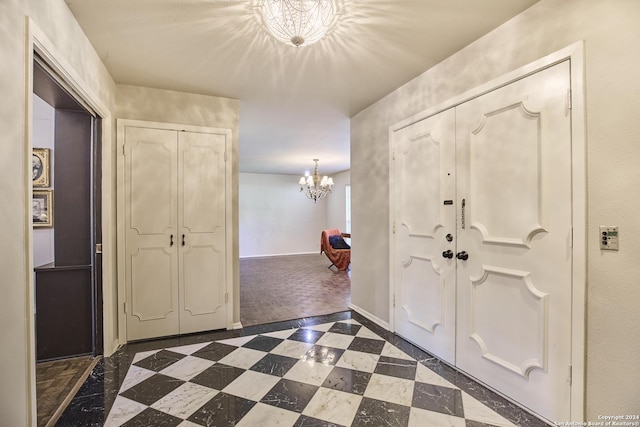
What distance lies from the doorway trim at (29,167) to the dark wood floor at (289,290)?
1386mm

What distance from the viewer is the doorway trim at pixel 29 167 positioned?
134 cm

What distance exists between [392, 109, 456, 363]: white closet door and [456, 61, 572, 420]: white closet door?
11 cm

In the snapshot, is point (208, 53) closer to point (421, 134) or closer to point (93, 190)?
point (93, 190)

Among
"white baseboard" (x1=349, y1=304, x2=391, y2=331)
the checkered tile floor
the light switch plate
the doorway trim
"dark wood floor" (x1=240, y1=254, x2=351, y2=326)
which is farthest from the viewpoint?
"dark wood floor" (x1=240, y1=254, x2=351, y2=326)

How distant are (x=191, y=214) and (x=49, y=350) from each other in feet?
5.18

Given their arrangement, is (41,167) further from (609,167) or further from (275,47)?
(609,167)

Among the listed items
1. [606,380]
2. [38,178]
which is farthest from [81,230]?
[606,380]

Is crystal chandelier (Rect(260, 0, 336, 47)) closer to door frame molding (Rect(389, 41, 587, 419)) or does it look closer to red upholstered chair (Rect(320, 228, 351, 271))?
door frame molding (Rect(389, 41, 587, 419))

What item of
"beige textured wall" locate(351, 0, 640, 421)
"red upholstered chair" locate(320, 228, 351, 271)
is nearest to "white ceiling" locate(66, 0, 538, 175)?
"beige textured wall" locate(351, 0, 640, 421)

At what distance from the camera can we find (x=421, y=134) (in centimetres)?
267

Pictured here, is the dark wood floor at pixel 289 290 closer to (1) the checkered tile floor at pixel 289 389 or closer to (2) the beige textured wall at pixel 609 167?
(1) the checkered tile floor at pixel 289 389

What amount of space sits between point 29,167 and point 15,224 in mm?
282

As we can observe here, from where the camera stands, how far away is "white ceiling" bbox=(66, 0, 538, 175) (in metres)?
1.84

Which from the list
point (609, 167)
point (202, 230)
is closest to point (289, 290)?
point (202, 230)
